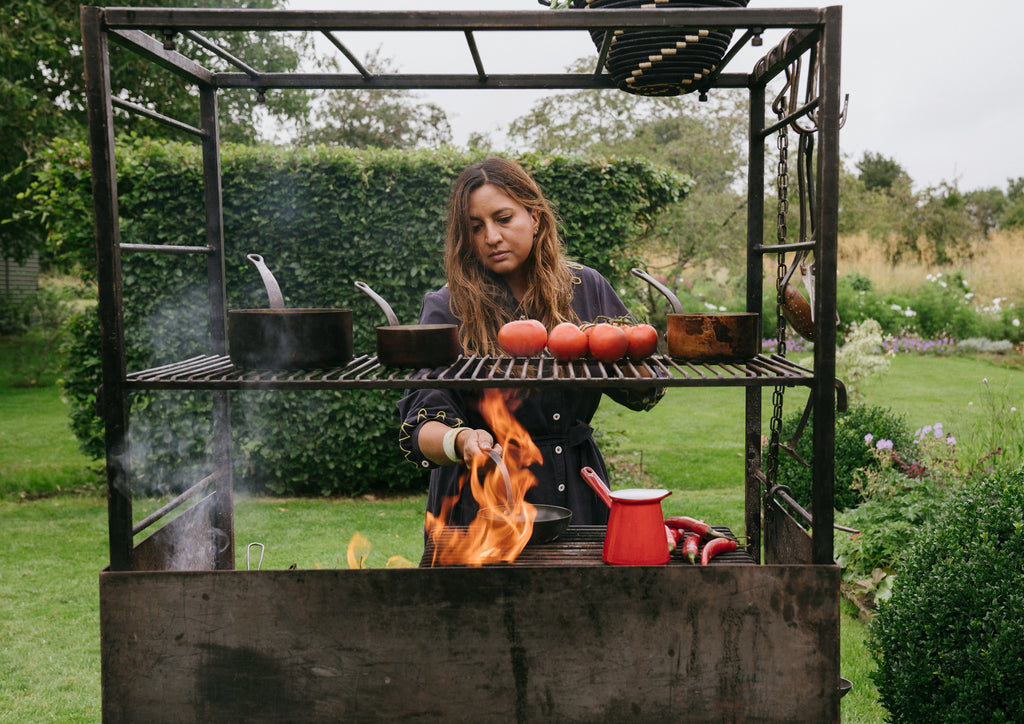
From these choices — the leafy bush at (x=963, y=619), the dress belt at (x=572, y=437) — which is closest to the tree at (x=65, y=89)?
the dress belt at (x=572, y=437)

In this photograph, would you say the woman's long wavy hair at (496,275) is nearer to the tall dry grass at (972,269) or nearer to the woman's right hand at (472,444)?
the woman's right hand at (472,444)

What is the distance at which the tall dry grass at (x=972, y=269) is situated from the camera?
1301 centimetres

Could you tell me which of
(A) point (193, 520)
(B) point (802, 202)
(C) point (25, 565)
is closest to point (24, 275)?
(C) point (25, 565)

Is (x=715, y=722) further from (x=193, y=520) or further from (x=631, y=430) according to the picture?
(x=631, y=430)

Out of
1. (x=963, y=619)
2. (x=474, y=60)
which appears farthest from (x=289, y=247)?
(x=963, y=619)

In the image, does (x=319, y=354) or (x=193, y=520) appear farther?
(x=193, y=520)

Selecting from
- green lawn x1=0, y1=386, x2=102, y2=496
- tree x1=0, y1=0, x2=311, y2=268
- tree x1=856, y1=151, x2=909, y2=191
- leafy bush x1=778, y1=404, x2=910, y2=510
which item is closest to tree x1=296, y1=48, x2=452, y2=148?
tree x1=0, y1=0, x2=311, y2=268

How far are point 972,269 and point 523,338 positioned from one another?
15.4 m

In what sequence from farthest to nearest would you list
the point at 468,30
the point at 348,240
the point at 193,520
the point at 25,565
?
the point at 348,240
the point at 25,565
the point at 193,520
the point at 468,30

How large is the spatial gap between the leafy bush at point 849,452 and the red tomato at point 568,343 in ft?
10.3

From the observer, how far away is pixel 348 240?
593cm

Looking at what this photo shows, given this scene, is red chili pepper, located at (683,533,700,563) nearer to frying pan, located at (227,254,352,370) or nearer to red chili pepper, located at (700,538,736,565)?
red chili pepper, located at (700,538,736,565)

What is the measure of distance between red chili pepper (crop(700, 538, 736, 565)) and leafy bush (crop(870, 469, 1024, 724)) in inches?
27.6

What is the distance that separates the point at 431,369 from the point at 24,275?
20.6m
